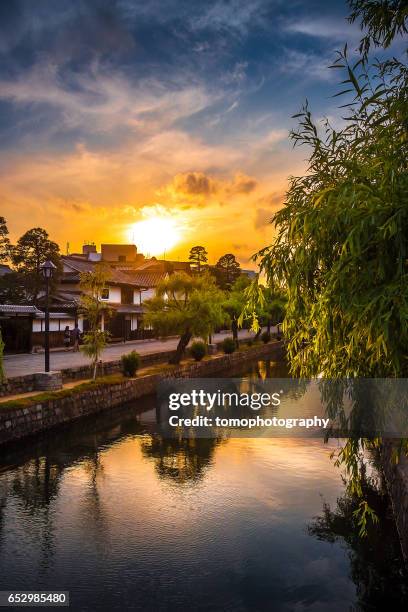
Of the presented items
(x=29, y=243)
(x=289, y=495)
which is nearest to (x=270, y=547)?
(x=289, y=495)

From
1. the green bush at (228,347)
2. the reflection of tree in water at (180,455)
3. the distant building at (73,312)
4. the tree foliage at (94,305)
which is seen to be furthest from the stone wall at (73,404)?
the green bush at (228,347)

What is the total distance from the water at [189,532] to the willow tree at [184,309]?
15127 mm

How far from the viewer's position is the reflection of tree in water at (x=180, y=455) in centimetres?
1541

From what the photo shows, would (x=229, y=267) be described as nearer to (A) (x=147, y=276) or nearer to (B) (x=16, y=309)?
(A) (x=147, y=276)

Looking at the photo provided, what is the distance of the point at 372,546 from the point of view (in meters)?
10.6

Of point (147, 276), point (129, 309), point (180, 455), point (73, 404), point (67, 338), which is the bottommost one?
point (180, 455)

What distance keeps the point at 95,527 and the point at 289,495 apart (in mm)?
5094

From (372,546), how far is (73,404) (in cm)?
1353

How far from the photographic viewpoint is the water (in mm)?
9141

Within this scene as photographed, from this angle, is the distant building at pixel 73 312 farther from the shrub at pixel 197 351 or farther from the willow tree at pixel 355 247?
the willow tree at pixel 355 247

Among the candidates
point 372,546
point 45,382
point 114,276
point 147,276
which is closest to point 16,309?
point 45,382

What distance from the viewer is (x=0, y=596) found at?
896cm

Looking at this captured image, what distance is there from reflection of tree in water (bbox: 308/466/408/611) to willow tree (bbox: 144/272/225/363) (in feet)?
64.5

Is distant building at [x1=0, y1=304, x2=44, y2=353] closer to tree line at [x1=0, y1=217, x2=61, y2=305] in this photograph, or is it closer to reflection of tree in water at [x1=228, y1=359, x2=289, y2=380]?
tree line at [x1=0, y1=217, x2=61, y2=305]
